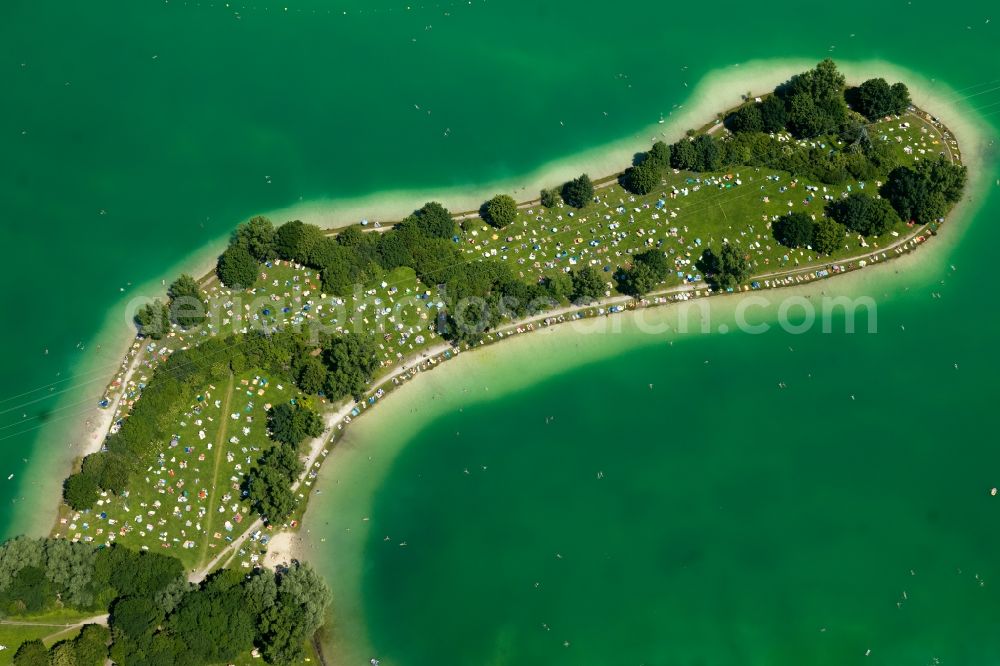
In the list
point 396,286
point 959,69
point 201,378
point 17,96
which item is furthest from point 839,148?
point 17,96

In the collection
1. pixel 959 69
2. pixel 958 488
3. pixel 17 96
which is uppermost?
pixel 17 96

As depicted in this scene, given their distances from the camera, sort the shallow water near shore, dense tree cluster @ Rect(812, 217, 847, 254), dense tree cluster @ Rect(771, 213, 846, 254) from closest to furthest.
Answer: the shallow water near shore
dense tree cluster @ Rect(812, 217, 847, 254)
dense tree cluster @ Rect(771, 213, 846, 254)

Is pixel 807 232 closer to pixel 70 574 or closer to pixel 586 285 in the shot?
pixel 586 285

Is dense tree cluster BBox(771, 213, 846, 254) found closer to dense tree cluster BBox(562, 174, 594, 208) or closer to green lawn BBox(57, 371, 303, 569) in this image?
dense tree cluster BBox(562, 174, 594, 208)

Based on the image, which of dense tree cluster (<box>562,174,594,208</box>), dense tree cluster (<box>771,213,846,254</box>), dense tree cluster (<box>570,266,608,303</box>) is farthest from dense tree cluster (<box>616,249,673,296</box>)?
dense tree cluster (<box>771,213,846,254</box>)

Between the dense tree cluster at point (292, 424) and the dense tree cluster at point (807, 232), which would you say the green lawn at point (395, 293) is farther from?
the dense tree cluster at point (292, 424)

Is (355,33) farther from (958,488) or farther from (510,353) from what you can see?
(958,488)
